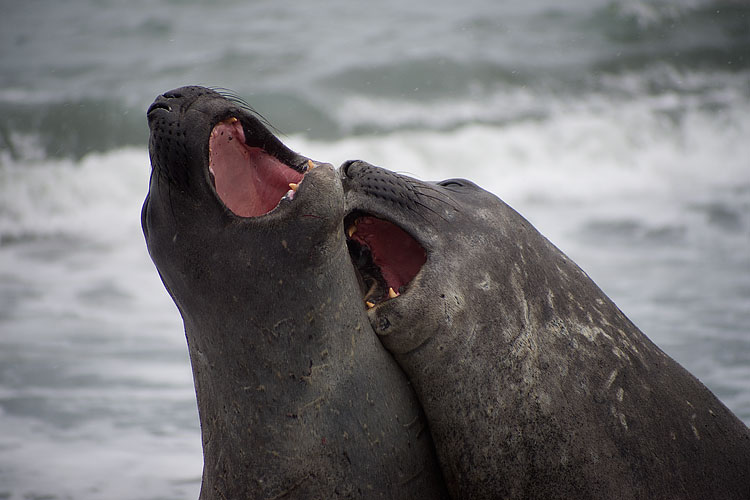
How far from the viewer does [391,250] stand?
304 cm

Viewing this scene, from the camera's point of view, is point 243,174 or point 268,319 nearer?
point 268,319

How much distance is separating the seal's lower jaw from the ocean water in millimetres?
2148

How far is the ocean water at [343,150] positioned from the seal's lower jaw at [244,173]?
7.05 ft

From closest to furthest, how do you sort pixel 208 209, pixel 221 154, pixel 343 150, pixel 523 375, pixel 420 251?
pixel 208 209 < pixel 221 154 < pixel 523 375 < pixel 420 251 < pixel 343 150

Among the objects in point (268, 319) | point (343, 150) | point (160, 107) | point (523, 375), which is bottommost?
point (523, 375)

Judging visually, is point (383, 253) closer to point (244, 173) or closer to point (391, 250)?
point (391, 250)

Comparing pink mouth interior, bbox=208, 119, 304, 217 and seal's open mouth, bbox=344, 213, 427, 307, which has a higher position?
pink mouth interior, bbox=208, 119, 304, 217

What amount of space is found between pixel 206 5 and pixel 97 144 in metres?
5.98

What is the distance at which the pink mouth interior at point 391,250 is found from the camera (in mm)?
3016

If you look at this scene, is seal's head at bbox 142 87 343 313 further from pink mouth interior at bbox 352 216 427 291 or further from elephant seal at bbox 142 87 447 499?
pink mouth interior at bbox 352 216 427 291

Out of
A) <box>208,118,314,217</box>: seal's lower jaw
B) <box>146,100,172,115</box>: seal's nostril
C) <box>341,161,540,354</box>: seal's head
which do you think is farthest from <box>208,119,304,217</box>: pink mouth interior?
<box>341,161,540,354</box>: seal's head

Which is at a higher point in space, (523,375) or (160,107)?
(160,107)

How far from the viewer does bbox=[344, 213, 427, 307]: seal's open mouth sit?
300 centimetres

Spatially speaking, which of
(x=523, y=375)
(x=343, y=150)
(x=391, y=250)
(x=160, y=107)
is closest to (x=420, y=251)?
(x=391, y=250)
